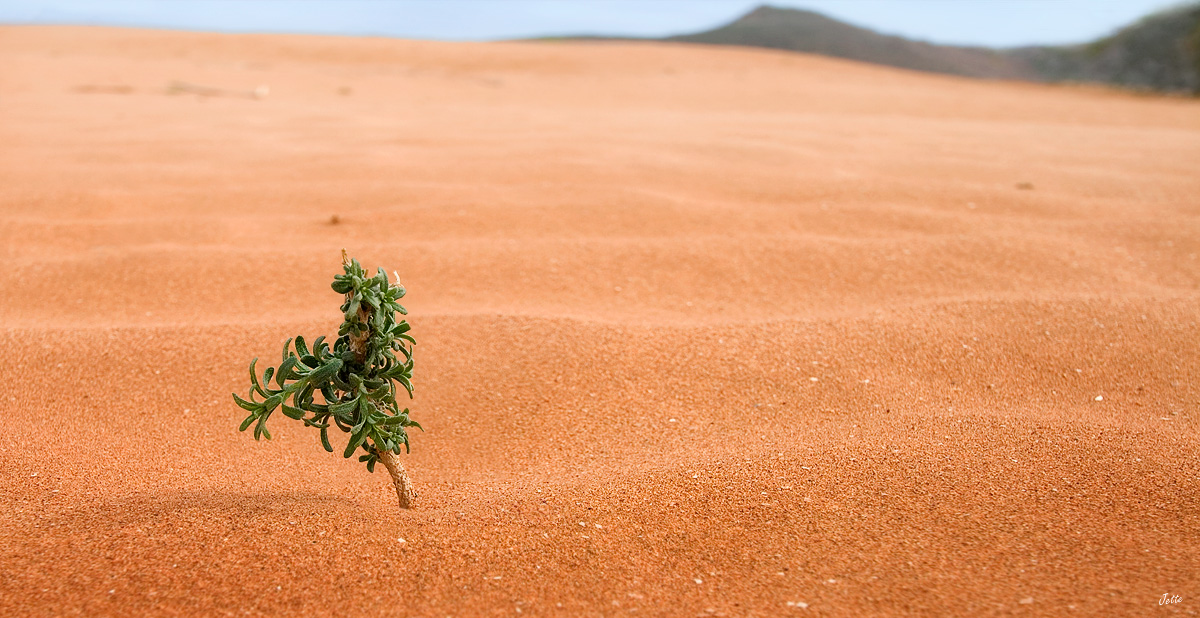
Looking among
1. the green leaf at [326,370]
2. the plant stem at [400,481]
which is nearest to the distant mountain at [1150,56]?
the plant stem at [400,481]

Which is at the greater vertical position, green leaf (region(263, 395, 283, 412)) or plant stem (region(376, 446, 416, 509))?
Result: green leaf (region(263, 395, 283, 412))

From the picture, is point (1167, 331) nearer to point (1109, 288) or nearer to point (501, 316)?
point (1109, 288)

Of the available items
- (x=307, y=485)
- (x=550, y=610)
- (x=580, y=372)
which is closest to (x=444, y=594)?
(x=550, y=610)

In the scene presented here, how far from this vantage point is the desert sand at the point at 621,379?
45.5 inches

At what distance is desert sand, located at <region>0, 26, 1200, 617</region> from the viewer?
1156 mm

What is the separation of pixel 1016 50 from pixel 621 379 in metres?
17.1

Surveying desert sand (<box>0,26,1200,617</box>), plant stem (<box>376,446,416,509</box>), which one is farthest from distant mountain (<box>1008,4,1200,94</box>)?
plant stem (<box>376,446,416,509</box>)

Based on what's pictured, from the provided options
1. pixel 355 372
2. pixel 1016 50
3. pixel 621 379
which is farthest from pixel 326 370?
pixel 1016 50

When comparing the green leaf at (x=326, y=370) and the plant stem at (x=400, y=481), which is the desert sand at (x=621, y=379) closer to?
the plant stem at (x=400, y=481)

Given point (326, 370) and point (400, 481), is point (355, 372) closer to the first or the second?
point (326, 370)

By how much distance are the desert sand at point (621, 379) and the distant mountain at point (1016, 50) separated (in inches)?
355

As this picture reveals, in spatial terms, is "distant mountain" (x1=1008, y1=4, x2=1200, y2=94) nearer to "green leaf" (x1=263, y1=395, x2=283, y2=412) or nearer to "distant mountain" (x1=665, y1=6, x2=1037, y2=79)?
"distant mountain" (x1=665, y1=6, x2=1037, y2=79)

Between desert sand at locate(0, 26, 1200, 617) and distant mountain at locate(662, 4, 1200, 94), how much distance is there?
29.6 feet

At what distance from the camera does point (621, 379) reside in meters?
1.84
